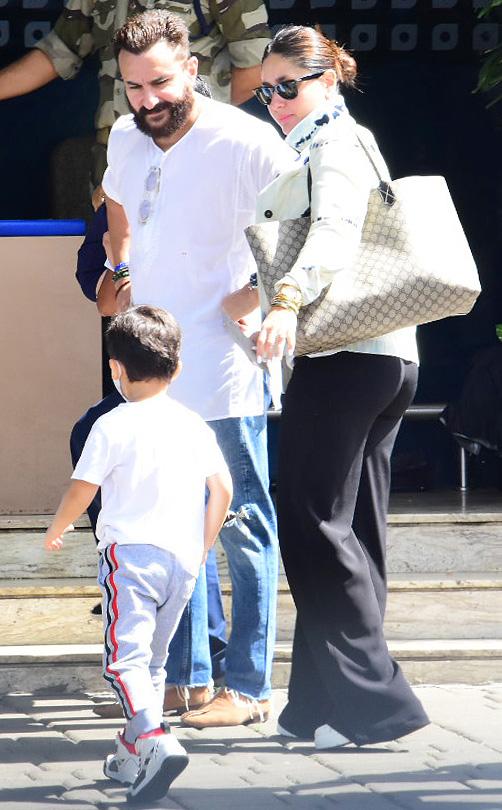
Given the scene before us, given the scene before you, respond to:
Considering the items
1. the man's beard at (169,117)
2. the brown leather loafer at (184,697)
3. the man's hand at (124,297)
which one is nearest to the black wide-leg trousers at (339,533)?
the brown leather loafer at (184,697)

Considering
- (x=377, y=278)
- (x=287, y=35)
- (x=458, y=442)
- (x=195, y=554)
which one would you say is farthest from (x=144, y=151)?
(x=458, y=442)

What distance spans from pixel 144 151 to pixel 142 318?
2.12 ft

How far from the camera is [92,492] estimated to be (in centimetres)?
374

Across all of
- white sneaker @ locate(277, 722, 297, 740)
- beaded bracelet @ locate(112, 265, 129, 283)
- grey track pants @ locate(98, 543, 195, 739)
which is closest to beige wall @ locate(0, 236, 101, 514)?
beaded bracelet @ locate(112, 265, 129, 283)

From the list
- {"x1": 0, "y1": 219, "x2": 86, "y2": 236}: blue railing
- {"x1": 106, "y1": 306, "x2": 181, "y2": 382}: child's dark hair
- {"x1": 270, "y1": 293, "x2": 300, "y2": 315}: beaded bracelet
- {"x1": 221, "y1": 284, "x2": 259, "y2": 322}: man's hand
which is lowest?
{"x1": 106, "y1": 306, "x2": 181, "y2": 382}: child's dark hair

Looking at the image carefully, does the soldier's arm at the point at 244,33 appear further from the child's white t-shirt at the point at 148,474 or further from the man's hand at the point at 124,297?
the child's white t-shirt at the point at 148,474

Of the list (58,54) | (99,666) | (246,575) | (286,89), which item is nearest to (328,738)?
(246,575)

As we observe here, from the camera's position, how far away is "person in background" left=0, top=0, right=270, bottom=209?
529cm

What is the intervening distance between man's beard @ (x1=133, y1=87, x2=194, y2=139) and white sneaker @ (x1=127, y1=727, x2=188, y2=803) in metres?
1.53

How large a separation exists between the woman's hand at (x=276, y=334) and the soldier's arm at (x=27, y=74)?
96.4 inches

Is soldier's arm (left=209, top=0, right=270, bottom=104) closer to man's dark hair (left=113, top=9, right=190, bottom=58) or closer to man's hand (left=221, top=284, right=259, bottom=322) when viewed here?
man's dark hair (left=113, top=9, right=190, bottom=58)

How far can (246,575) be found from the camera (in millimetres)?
4230

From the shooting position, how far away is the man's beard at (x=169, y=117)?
13.4 feet

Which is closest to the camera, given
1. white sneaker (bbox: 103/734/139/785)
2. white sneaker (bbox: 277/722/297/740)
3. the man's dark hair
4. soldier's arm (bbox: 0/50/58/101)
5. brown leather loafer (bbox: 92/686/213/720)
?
white sneaker (bbox: 103/734/139/785)
